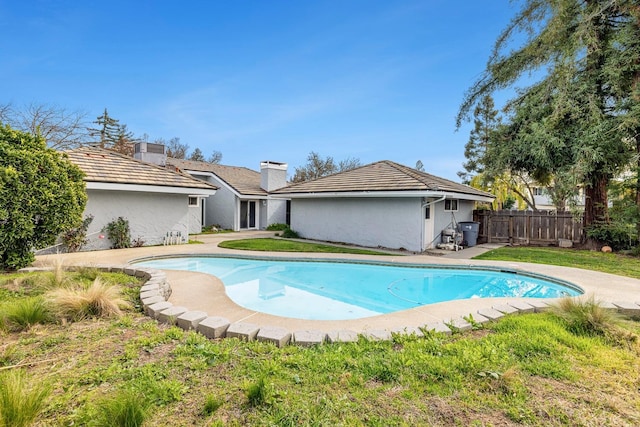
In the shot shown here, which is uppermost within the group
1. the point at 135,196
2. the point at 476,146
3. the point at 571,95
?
the point at 476,146

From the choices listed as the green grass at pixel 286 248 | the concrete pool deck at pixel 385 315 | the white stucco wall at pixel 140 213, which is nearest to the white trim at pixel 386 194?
the green grass at pixel 286 248

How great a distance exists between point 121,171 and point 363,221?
39.3 ft

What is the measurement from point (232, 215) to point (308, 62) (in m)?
12.2

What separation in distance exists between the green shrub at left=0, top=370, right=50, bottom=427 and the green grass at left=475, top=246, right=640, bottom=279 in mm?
13344

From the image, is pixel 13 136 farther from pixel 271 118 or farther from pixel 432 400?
pixel 271 118

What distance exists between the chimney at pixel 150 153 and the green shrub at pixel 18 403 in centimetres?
2180

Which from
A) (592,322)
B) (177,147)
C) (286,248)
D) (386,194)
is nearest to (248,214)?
(286,248)

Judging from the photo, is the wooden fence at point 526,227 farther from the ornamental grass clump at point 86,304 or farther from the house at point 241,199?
the ornamental grass clump at point 86,304

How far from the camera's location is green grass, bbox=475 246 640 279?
10.5 m

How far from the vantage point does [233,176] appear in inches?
1083

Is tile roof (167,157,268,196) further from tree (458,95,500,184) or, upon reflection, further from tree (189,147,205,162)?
tree (458,95,500,184)

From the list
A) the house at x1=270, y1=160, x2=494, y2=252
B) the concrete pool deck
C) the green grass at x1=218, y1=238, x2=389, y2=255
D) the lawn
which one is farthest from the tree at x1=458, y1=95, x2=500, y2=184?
the lawn

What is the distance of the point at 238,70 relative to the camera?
18.7 metres

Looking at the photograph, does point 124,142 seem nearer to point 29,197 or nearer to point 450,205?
point 29,197
